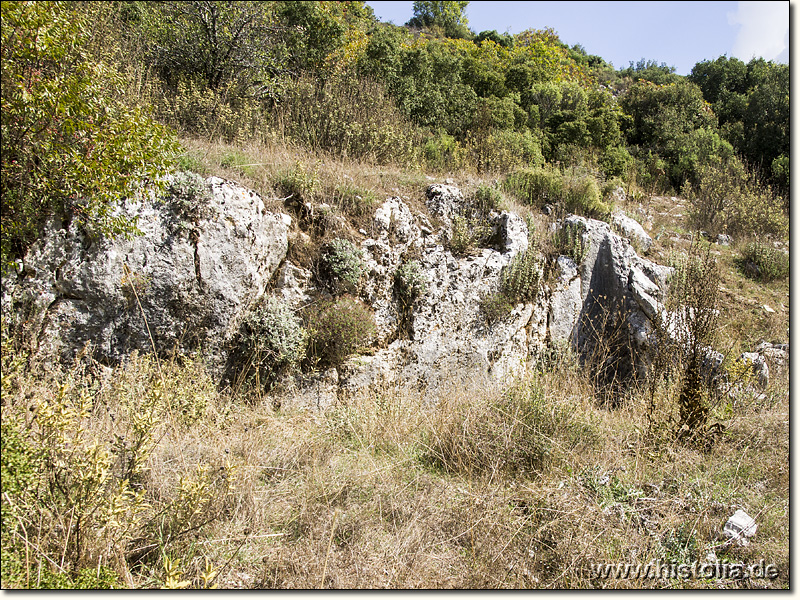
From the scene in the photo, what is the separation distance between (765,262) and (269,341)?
817 centimetres

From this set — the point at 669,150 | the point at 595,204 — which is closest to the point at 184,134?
the point at 595,204

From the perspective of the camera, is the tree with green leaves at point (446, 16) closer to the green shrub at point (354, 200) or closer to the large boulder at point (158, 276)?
the green shrub at point (354, 200)

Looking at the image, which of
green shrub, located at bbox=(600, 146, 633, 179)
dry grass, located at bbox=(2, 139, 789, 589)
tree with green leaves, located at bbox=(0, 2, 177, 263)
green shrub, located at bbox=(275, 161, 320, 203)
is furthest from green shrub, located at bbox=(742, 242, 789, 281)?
tree with green leaves, located at bbox=(0, 2, 177, 263)

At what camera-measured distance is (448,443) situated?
3.73 meters

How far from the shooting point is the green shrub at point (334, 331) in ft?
16.1

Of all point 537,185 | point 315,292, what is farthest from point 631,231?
point 315,292

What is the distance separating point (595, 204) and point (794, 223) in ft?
11.5

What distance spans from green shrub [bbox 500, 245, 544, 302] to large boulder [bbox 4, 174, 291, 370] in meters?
2.92

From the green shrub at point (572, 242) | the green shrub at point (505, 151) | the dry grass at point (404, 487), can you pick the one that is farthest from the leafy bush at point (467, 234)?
the dry grass at point (404, 487)

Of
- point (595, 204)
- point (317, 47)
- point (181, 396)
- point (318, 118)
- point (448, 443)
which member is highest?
point (317, 47)

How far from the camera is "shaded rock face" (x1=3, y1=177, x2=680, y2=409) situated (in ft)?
13.5

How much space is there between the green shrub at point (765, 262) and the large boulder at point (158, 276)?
7889mm

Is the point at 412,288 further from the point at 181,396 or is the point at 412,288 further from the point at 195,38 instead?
the point at 195,38

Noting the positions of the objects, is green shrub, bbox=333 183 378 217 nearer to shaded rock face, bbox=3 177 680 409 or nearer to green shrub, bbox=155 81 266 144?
shaded rock face, bbox=3 177 680 409
